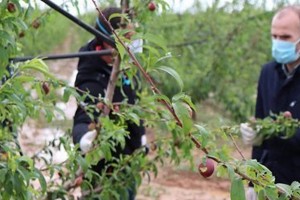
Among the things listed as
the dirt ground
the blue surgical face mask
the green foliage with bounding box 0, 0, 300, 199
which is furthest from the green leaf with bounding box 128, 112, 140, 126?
the dirt ground

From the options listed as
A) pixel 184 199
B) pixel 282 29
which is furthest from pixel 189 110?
pixel 184 199

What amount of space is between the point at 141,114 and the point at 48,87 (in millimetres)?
640

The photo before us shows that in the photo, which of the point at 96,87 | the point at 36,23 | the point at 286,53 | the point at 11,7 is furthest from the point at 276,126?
the point at 11,7

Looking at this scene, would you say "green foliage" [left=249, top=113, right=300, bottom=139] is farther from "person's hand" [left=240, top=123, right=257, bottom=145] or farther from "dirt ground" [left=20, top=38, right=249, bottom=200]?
"dirt ground" [left=20, top=38, right=249, bottom=200]

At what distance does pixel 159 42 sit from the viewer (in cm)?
142

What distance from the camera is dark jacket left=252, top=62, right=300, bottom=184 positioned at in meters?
2.98

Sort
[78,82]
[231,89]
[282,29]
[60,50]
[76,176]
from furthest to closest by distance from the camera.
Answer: [60,50] → [231,89] → [282,29] → [78,82] → [76,176]

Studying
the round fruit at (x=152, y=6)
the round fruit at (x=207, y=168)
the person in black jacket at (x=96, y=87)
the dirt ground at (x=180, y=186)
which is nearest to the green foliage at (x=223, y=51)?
the dirt ground at (x=180, y=186)

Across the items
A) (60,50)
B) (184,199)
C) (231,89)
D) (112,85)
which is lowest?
(184,199)

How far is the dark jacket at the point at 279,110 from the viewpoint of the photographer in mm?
2982

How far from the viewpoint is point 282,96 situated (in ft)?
10.1

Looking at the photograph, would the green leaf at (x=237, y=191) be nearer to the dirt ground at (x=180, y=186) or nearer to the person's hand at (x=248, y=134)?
the person's hand at (x=248, y=134)

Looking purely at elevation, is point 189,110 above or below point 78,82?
below

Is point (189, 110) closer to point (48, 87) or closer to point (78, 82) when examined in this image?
point (48, 87)
